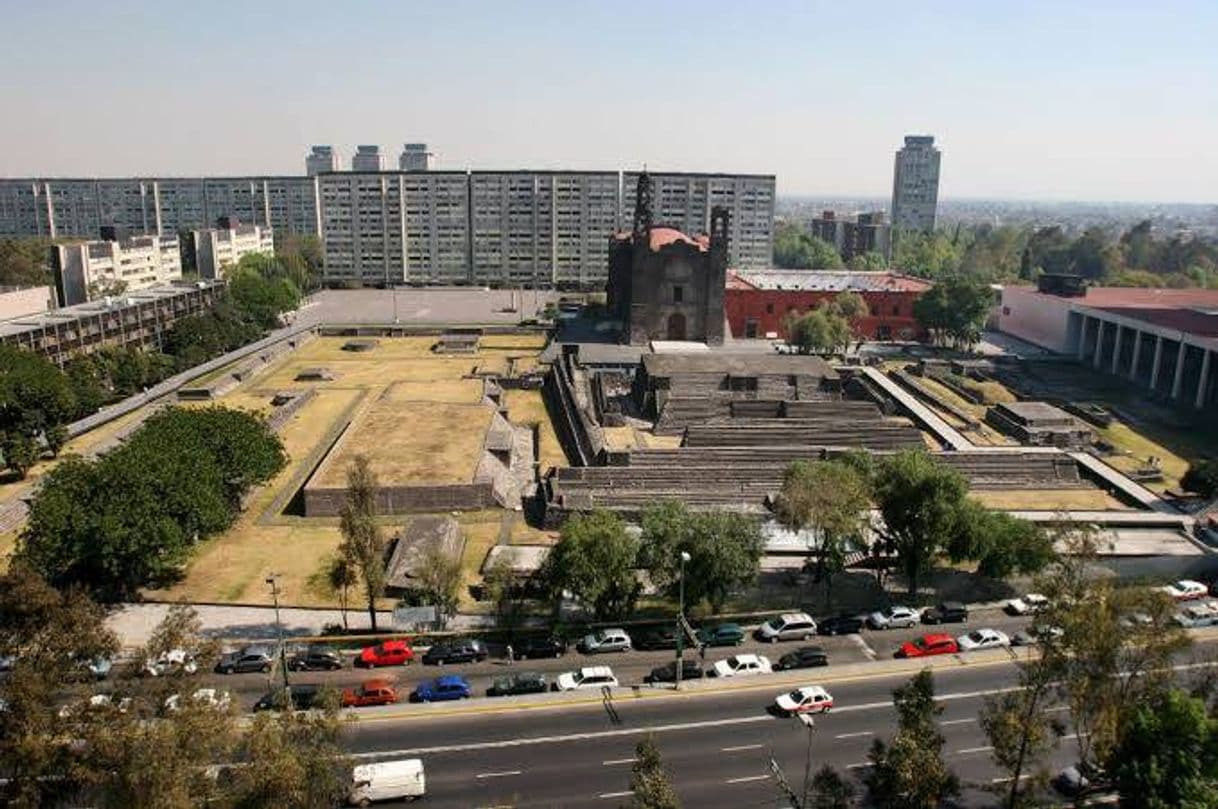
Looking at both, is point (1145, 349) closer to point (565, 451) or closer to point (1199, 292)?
point (1199, 292)

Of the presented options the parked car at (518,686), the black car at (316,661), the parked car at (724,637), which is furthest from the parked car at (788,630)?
the black car at (316,661)

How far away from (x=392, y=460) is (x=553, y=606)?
814 inches

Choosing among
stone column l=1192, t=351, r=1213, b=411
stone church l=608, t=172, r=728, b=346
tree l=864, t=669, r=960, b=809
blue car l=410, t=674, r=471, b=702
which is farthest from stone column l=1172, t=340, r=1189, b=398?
blue car l=410, t=674, r=471, b=702

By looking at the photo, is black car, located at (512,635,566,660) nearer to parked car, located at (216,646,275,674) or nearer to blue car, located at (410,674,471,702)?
blue car, located at (410,674,471,702)

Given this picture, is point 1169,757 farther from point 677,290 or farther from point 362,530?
point 677,290

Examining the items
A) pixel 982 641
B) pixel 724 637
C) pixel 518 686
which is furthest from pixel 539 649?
pixel 982 641

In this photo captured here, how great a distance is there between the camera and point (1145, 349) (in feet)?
282

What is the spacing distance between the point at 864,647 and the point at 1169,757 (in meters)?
15.2

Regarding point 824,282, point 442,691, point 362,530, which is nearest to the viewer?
point 442,691

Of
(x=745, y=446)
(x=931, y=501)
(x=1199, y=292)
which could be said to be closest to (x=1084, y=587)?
(x=931, y=501)

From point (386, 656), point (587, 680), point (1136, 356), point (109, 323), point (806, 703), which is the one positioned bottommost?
point (386, 656)

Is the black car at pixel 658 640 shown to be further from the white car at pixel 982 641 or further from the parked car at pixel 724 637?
the white car at pixel 982 641

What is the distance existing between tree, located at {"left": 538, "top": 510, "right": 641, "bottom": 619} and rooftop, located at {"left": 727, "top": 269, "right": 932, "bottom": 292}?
252 feet

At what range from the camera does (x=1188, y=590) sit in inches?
1630
